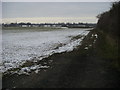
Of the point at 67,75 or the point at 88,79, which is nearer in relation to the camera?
the point at 88,79

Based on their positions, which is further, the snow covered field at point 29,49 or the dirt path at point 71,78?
the snow covered field at point 29,49

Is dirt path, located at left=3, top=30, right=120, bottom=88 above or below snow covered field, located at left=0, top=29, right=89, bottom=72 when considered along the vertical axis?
above

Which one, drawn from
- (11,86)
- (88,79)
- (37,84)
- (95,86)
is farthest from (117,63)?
(11,86)

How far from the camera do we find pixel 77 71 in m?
9.05

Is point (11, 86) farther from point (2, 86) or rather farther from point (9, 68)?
point (9, 68)

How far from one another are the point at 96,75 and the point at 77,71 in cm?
99

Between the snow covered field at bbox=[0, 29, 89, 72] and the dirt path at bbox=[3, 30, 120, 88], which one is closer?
the dirt path at bbox=[3, 30, 120, 88]

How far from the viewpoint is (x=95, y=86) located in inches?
273

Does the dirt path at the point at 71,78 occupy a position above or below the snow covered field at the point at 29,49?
above

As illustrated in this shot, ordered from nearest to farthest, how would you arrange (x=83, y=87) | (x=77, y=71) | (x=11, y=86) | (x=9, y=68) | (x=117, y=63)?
(x=83, y=87) → (x=11, y=86) → (x=77, y=71) → (x=117, y=63) → (x=9, y=68)

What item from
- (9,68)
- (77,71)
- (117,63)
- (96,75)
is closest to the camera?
(96,75)

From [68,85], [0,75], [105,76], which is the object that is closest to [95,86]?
[68,85]

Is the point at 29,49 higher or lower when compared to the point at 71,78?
lower

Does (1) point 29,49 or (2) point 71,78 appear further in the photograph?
(1) point 29,49
